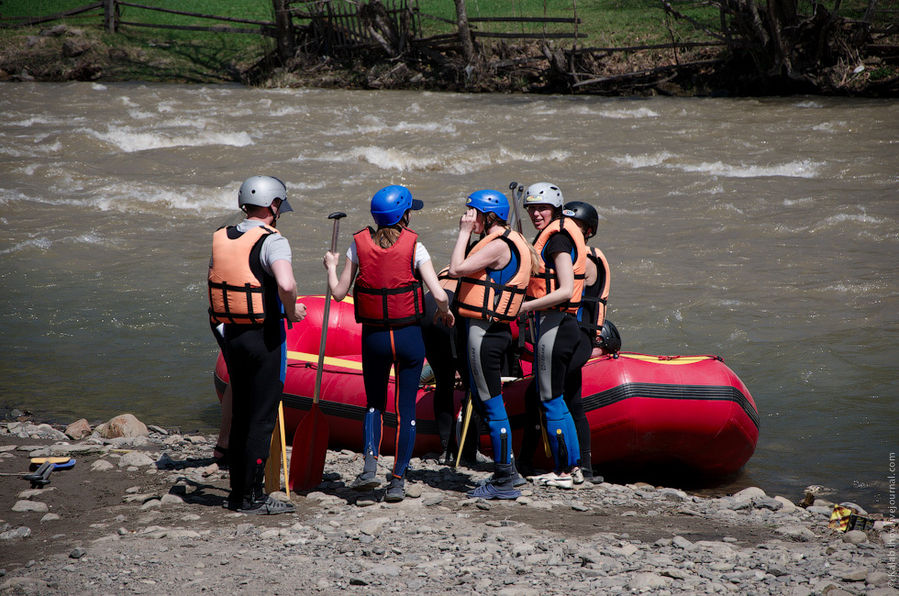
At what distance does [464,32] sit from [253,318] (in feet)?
62.8

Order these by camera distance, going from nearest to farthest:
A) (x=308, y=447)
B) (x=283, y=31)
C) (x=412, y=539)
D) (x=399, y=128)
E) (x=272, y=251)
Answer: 1. (x=412, y=539)
2. (x=272, y=251)
3. (x=308, y=447)
4. (x=399, y=128)
5. (x=283, y=31)

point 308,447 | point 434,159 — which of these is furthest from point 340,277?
point 434,159

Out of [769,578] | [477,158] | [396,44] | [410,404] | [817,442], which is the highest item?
[396,44]

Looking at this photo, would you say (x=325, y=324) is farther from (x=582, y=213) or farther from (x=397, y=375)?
(x=582, y=213)

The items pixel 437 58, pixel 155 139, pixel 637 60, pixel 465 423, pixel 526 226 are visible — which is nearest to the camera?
pixel 465 423

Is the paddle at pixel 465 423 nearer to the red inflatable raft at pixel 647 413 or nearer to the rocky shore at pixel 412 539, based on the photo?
the rocky shore at pixel 412 539

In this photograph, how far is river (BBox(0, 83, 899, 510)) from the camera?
6.84 m

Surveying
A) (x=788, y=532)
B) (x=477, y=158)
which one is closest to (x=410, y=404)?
(x=788, y=532)

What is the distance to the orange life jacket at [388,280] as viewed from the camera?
13.7 feet

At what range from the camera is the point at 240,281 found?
3.96 metres

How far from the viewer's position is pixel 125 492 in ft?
14.8

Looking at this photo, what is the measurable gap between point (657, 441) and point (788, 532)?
1.29 m

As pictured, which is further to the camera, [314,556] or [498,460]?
[498,460]

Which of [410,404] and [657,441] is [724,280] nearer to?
[657,441]
